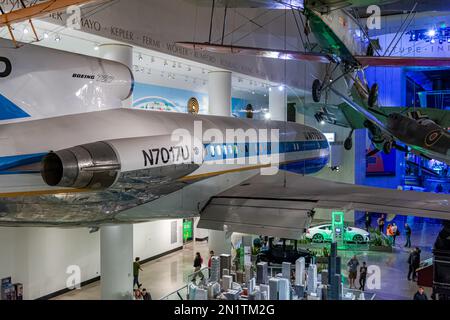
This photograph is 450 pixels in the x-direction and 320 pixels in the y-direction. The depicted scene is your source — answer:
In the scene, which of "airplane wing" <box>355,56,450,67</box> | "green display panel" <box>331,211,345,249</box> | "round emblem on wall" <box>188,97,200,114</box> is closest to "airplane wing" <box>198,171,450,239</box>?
"airplane wing" <box>355,56,450,67</box>

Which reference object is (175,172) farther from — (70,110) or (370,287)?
(370,287)

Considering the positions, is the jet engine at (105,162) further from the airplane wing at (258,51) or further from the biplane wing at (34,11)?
the airplane wing at (258,51)

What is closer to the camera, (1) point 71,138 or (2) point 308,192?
(1) point 71,138

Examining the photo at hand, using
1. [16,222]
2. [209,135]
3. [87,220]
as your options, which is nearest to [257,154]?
[209,135]

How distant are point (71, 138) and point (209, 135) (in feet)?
12.3

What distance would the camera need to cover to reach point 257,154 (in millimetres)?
11031

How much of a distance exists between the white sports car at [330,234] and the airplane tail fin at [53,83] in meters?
11.9

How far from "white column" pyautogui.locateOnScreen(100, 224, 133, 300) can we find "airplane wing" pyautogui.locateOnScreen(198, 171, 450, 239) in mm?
3289

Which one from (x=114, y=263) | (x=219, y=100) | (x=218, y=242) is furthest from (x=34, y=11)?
(x=218, y=242)

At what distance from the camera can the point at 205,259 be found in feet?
50.3

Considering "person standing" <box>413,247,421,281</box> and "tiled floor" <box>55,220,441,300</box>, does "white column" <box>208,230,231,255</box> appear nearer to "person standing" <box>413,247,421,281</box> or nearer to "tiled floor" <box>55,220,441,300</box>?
"tiled floor" <box>55,220,441,300</box>

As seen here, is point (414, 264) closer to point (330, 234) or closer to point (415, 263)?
point (415, 263)

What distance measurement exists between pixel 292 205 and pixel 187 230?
10915 millimetres

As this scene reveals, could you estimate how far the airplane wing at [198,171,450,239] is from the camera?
6781 mm
